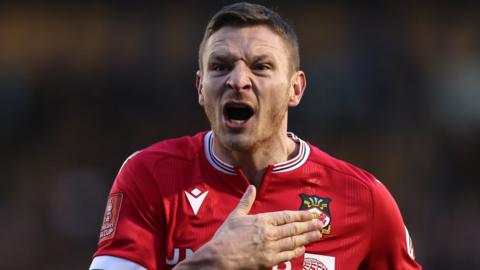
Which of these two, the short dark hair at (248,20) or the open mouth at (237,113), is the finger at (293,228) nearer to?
the open mouth at (237,113)

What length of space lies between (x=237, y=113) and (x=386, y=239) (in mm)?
1035

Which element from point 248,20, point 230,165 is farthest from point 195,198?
point 248,20

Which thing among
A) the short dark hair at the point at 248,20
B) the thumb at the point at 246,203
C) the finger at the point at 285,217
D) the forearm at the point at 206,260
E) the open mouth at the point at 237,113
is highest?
the short dark hair at the point at 248,20

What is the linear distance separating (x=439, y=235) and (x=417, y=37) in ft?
11.8

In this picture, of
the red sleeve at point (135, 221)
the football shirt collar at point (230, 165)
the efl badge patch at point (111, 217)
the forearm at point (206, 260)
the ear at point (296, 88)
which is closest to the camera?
the forearm at point (206, 260)

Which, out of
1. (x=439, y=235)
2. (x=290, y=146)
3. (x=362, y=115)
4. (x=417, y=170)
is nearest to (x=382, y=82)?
(x=362, y=115)

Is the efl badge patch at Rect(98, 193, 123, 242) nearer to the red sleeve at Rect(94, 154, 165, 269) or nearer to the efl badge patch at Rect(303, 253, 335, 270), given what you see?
the red sleeve at Rect(94, 154, 165, 269)

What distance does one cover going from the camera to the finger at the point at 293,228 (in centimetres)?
393

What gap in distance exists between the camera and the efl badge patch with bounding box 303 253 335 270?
4.38 meters

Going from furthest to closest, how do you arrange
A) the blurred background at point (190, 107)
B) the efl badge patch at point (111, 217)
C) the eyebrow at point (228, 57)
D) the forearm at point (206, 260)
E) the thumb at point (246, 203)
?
the blurred background at point (190, 107), the eyebrow at point (228, 57), the efl badge patch at point (111, 217), the thumb at point (246, 203), the forearm at point (206, 260)

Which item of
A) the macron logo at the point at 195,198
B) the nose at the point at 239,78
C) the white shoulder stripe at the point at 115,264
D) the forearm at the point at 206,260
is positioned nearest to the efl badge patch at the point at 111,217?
the white shoulder stripe at the point at 115,264

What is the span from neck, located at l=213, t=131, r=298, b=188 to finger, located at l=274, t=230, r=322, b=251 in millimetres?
646

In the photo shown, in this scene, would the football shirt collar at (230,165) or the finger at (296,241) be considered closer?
the finger at (296,241)

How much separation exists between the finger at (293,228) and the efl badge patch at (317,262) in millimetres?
373
